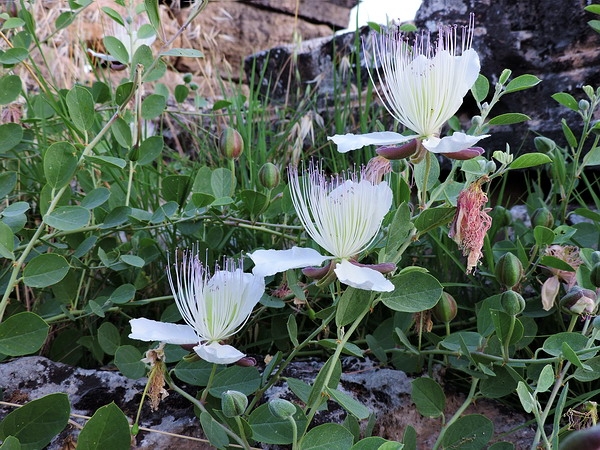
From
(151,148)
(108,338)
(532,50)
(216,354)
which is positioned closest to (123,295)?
(108,338)

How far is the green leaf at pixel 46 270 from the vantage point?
100 cm

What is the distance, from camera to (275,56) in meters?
3.08

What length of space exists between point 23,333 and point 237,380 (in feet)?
1.01

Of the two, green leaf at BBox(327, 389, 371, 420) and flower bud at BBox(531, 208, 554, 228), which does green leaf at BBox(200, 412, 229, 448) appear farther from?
flower bud at BBox(531, 208, 554, 228)

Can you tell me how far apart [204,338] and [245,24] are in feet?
17.0

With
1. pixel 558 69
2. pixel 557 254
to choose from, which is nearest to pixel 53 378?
pixel 557 254

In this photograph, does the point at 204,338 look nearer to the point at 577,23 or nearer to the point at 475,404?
the point at 475,404

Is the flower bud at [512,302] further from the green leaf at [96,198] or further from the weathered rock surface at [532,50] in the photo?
the weathered rock surface at [532,50]

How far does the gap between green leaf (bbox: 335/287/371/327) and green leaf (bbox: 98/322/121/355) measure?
49 centimetres

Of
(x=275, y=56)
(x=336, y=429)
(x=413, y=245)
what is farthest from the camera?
(x=275, y=56)

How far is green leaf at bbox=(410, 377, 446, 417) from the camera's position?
98 centimetres

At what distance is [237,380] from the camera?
3.19 ft

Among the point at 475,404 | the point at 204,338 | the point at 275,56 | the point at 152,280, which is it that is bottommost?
the point at 475,404

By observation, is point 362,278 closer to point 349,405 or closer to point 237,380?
point 349,405
